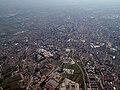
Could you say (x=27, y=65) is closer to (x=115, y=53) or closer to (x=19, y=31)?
(x=115, y=53)

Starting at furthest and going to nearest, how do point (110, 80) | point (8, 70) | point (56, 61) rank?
point (56, 61), point (8, 70), point (110, 80)

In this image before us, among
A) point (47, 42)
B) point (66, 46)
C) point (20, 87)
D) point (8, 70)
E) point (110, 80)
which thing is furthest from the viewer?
point (47, 42)

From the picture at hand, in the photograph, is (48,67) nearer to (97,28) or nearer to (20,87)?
(20,87)

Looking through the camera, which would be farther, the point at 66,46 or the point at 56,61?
the point at 66,46

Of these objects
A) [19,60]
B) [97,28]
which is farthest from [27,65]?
[97,28]

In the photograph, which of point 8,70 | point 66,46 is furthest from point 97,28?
point 8,70

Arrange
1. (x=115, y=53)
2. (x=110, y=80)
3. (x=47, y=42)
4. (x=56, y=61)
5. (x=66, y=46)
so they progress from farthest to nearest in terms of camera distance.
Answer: (x=47, y=42) → (x=66, y=46) → (x=115, y=53) → (x=56, y=61) → (x=110, y=80)
